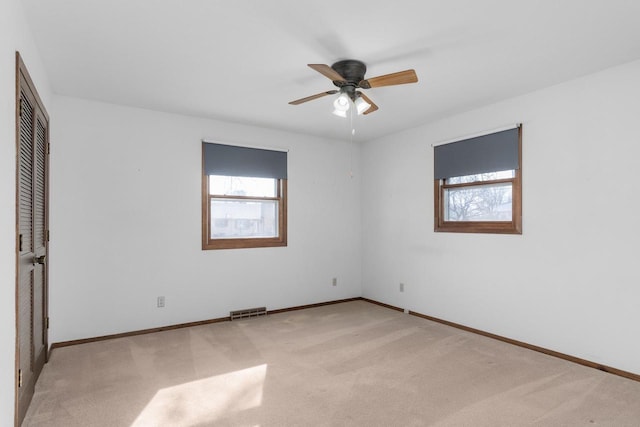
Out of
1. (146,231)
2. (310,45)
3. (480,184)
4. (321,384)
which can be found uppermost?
(310,45)

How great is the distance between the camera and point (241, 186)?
15.0ft

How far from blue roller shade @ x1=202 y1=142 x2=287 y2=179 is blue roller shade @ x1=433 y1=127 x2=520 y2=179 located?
6.57 feet

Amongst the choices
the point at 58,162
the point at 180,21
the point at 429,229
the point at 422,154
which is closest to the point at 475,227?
the point at 429,229

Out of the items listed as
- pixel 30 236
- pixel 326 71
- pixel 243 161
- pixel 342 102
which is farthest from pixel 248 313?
pixel 326 71

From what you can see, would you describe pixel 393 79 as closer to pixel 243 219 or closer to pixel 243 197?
pixel 243 197

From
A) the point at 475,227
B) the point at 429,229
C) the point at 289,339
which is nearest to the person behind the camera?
the point at 289,339

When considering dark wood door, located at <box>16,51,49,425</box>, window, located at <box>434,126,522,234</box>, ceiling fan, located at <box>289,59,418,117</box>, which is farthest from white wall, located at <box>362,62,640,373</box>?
dark wood door, located at <box>16,51,49,425</box>

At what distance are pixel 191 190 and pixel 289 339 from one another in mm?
2012

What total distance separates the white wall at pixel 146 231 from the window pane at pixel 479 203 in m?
1.89

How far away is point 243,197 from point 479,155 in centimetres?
281

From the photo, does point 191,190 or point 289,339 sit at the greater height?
point 191,190

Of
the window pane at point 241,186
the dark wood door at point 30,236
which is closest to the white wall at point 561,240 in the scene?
the window pane at point 241,186

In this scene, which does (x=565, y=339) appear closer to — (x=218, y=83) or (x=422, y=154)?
(x=422, y=154)

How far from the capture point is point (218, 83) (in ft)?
10.5
